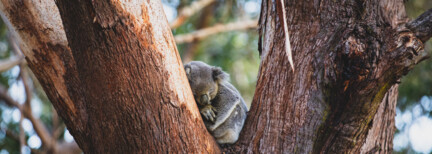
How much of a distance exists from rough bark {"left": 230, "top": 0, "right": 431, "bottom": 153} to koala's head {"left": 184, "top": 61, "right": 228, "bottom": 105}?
1.80 feet

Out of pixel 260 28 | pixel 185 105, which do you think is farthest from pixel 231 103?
pixel 185 105

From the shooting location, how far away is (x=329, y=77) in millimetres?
2199

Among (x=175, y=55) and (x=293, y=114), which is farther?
(x=293, y=114)

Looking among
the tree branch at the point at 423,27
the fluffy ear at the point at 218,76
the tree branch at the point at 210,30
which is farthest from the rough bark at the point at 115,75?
the tree branch at the point at 210,30

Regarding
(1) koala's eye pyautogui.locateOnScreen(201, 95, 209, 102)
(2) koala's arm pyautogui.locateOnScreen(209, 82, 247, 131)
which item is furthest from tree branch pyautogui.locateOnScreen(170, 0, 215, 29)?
(1) koala's eye pyautogui.locateOnScreen(201, 95, 209, 102)

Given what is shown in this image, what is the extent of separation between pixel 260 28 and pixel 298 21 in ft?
1.25

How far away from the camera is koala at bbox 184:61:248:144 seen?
9.13ft

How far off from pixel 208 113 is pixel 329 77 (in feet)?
3.32

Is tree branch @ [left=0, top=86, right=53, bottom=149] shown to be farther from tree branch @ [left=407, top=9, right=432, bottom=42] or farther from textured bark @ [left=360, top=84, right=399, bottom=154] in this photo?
tree branch @ [left=407, top=9, right=432, bottom=42]

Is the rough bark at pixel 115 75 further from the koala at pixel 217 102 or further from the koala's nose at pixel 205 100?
the koala's nose at pixel 205 100

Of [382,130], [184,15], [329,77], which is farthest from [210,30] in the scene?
[329,77]

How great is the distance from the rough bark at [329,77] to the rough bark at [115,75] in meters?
0.49

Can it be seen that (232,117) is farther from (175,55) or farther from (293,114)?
(175,55)

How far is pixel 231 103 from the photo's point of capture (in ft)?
9.87
